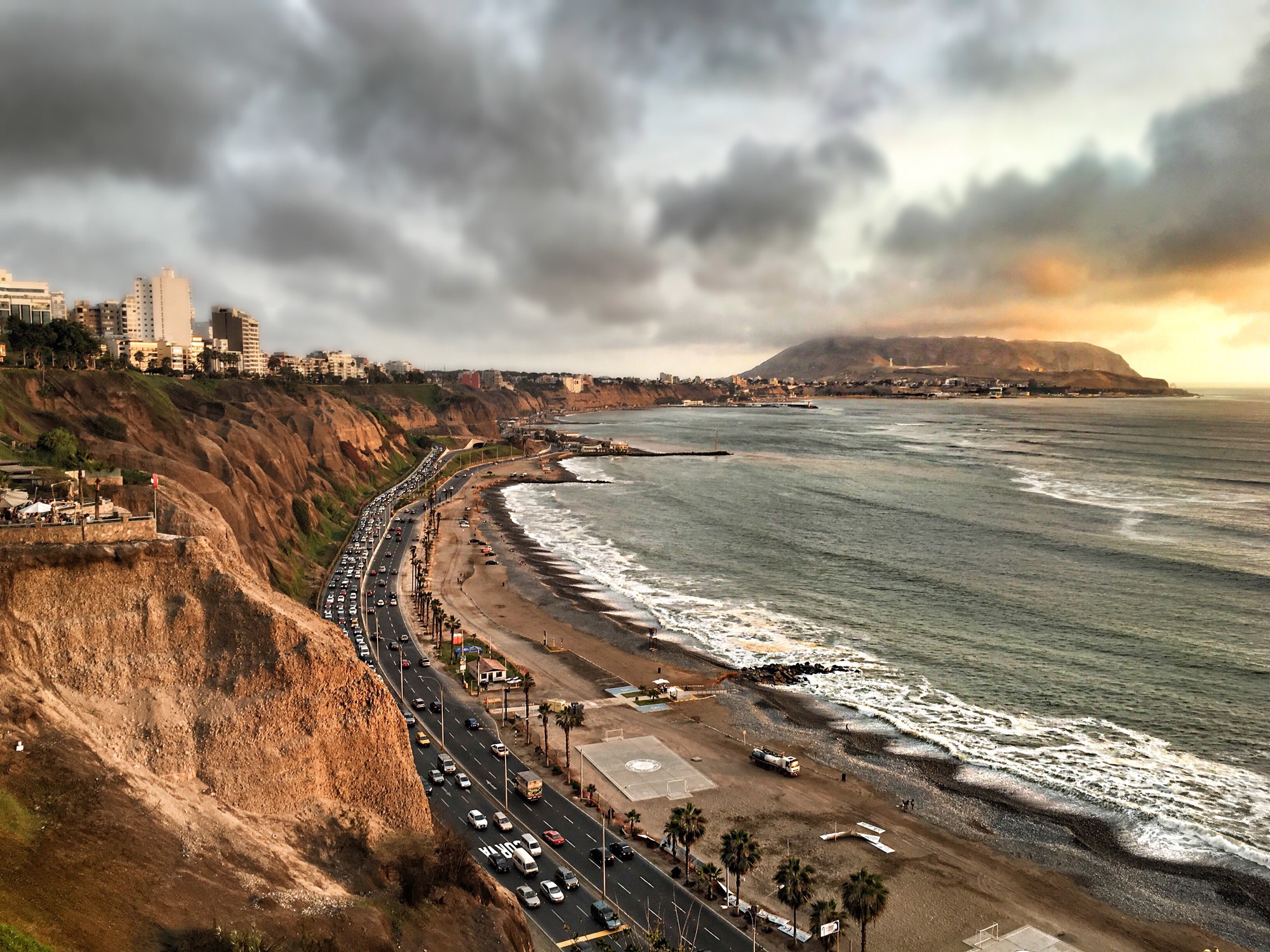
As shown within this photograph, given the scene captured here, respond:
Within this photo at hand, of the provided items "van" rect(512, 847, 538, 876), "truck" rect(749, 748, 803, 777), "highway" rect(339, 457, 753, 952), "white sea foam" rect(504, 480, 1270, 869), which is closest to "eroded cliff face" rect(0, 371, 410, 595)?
"highway" rect(339, 457, 753, 952)

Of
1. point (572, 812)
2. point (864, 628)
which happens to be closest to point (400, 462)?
point (864, 628)

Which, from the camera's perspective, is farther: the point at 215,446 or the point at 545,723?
the point at 215,446

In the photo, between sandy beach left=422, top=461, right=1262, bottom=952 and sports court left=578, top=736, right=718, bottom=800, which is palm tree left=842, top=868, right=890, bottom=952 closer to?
sandy beach left=422, top=461, right=1262, bottom=952

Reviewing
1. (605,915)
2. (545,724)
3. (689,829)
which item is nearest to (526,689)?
(545,724)

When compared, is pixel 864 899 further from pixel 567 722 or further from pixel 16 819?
pixel 16 819

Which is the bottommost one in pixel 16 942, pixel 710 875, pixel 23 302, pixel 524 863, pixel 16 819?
pixel 524 863

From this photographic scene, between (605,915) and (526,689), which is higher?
(526,689)

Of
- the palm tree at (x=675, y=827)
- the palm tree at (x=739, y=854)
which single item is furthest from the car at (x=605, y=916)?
the palm tree at (x=739, y=854)
